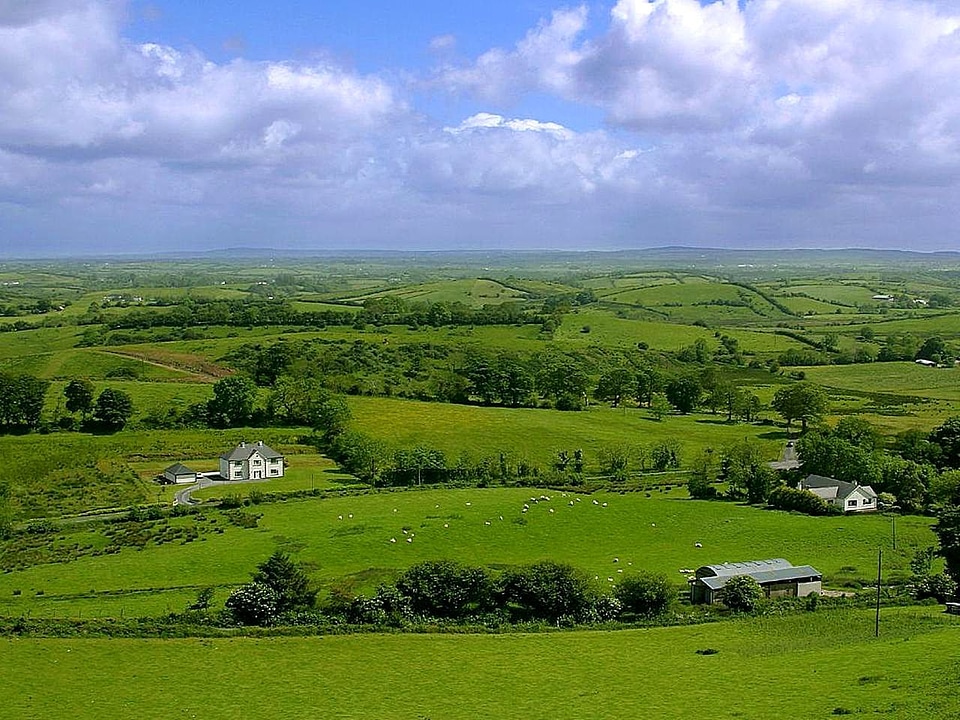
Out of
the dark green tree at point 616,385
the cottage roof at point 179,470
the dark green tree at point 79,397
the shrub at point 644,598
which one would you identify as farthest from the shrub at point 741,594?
the dark green tree at point 79,397

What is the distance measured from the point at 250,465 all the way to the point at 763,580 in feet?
134

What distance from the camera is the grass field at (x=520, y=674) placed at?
29844 millimetres

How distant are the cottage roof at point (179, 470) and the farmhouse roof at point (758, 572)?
40018 millimetres

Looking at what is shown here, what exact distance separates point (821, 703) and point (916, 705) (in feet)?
9.16

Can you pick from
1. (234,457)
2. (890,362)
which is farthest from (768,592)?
(890,362)

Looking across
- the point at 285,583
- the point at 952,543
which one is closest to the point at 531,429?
the point at 952,543

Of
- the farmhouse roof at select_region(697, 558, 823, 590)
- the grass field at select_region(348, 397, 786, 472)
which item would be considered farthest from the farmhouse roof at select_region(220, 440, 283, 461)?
the farmhouse roof at select_region(697, 558, 823, 590)

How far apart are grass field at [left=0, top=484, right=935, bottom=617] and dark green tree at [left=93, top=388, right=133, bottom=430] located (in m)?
27.2

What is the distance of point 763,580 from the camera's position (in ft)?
140

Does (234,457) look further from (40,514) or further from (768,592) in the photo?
(768,592)

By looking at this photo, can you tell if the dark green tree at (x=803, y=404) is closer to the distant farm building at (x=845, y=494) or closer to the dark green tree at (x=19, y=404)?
the distant farm building at (x=845, y=494)

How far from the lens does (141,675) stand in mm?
33500

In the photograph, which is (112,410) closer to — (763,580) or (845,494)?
(763,580)

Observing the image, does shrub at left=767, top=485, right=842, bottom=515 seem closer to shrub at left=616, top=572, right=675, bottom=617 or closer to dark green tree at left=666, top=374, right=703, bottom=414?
shrub at left=616, top=572, right=675, bottom=617
